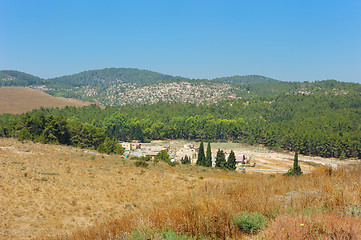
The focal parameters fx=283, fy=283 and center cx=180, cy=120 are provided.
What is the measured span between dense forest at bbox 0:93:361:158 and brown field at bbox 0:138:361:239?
25.6 meters

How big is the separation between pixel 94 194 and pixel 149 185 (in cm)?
423

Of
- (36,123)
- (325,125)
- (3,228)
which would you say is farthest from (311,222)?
(325,125)

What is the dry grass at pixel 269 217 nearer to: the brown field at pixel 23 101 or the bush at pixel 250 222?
the bush at pixel 250 222

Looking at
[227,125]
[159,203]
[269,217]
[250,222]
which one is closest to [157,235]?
[250,222]

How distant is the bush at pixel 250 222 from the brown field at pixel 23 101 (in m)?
150

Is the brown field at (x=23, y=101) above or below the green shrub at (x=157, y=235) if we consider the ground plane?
above

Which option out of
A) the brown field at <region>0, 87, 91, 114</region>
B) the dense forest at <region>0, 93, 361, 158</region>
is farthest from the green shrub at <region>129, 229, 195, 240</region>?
the brown field at <region>0, 87, 91, 114</region>

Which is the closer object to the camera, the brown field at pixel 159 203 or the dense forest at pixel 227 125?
the brown field at pixel 159 203

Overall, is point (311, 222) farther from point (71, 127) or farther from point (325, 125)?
point (325, 125)

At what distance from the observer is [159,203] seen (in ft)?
29.9

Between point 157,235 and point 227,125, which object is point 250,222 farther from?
point 227,125

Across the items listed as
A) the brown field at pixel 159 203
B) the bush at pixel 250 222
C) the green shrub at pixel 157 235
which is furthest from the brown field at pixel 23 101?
the bush at pixel 250 222

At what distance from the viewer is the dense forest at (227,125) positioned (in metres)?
50.1

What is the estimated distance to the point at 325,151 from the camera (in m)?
88.3
